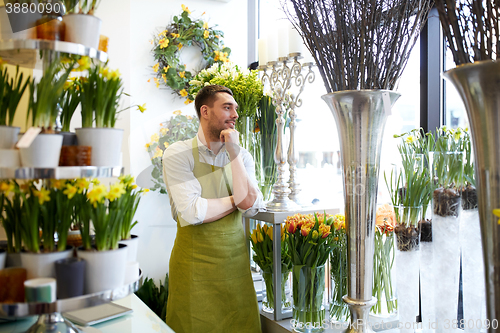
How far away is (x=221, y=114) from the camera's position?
197 centimetres

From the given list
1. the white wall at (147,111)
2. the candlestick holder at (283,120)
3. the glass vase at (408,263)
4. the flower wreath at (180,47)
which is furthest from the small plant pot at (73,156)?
the flower wreath at (180,47)

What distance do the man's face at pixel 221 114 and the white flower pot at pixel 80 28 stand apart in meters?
1.16

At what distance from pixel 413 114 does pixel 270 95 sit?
78cm

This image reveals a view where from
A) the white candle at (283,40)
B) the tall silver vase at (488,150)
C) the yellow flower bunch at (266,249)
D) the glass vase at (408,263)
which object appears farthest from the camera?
the white candle at (283,40)

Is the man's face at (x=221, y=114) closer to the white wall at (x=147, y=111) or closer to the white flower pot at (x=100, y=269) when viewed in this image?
the white wall at (x=147, y=111)

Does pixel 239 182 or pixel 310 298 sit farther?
pixel 239 182

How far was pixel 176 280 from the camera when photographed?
1.91 meters

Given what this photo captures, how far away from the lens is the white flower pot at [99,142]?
2.65ft

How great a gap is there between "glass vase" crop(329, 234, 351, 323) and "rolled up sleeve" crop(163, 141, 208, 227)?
2.03ft

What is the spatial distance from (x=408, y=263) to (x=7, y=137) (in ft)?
3.71

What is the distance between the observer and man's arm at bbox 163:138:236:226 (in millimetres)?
1783

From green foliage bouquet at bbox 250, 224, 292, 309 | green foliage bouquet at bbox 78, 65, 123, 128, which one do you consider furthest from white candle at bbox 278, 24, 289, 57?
green foliage bouquet at bbox 78, 65, 123, 128

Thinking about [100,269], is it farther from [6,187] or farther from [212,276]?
[212,276]

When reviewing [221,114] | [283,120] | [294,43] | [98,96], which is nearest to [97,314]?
[98,96]
